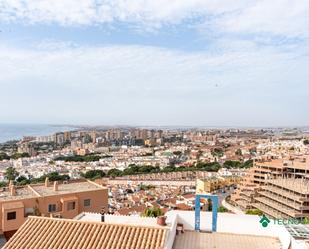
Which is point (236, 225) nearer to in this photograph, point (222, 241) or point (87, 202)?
point (222, 241)

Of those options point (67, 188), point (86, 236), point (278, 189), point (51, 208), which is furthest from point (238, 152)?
point (86, 236)

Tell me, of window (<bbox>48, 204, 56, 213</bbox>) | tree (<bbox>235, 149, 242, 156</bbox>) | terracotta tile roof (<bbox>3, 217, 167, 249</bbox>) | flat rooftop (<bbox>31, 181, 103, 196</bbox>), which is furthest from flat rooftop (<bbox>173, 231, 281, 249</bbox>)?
tree (<bbox>235, 149, 242, 156</bbox>)

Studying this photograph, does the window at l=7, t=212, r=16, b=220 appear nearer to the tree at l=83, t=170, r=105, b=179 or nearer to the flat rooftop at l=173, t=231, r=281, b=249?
the flat rooftop at l=173, t=231, r=281, b=249

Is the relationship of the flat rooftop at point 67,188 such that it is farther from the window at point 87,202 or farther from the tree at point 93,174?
the tree at point 93,174

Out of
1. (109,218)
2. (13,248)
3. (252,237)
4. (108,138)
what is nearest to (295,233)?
(252,237)

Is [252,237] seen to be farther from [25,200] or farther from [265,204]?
[265,204]

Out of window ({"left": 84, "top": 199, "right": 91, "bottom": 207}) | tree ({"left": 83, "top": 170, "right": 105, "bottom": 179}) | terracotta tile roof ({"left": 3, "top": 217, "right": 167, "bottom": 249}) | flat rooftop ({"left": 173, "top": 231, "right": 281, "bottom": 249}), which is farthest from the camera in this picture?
tree ({"left": 83, "top": 170, "right": 105, "bottom": 179})

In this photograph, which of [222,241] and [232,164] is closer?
[222,241]
